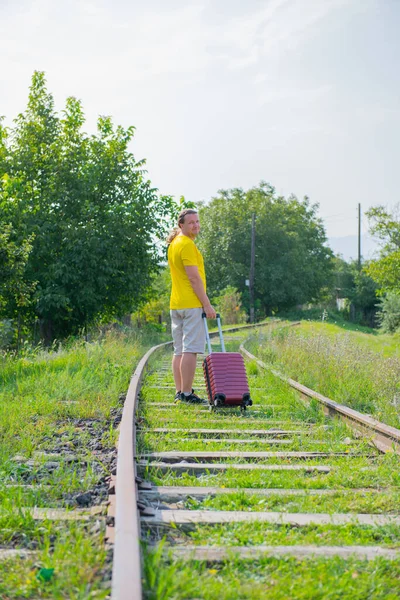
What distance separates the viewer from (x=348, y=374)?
768 cm

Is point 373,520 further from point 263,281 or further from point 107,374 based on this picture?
point 263,281

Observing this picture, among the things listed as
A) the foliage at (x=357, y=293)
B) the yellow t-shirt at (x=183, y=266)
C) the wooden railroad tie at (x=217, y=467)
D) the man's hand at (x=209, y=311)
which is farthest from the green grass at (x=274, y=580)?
the foliage at (x=357, y=293)

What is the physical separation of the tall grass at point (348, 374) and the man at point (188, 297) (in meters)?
1.59

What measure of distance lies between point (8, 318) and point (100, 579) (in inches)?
720

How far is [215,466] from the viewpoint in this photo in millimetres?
4223

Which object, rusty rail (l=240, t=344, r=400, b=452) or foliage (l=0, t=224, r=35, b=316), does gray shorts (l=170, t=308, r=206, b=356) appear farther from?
foliage (l=0, t=224, r=35, b=316)

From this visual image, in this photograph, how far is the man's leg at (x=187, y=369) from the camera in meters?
6.61

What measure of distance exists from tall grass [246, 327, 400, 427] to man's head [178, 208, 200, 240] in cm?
227

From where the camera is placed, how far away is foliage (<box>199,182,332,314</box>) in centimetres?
5528

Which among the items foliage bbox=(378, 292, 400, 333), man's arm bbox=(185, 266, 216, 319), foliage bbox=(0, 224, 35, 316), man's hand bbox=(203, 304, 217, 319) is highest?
foliage bbox=(0, 224, 35, 316)

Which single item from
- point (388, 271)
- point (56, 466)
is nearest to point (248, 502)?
→ point (56, 466)

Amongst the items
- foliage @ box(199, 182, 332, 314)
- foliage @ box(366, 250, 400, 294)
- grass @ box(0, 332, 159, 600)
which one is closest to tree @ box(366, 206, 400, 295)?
foliage @ box(366, 250, 400, 294)

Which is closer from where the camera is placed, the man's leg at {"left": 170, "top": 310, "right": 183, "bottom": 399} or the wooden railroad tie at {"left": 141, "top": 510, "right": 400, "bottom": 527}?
the wooden railroad tie at {"left": 141, "top": 510, "right": 400, "bottom": 527}

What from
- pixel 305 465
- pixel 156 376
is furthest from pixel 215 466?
pixel 156 376
